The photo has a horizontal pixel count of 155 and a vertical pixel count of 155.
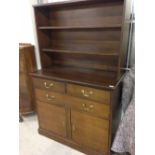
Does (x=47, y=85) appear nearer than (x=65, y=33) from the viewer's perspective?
Yes

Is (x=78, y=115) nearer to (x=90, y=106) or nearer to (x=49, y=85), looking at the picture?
(x=90, y=106)

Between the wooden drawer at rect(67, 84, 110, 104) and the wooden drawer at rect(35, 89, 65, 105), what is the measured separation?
0.17m

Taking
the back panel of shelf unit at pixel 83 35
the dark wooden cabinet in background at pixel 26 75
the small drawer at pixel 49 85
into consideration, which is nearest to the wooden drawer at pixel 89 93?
the small drawer at pixel 49 85

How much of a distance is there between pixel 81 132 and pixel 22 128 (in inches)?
41.3

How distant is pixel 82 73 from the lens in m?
1.92

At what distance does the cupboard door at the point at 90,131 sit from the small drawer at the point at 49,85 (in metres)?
0.31

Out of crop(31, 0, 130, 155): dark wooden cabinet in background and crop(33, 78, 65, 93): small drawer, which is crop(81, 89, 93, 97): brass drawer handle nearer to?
crop(31, 0, 130, 155): dark wooden cabinet in background

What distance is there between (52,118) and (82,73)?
0.70 m

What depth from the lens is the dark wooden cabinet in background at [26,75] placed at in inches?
90.9
